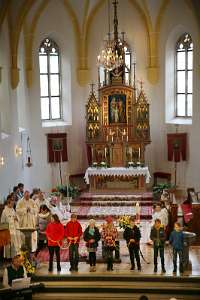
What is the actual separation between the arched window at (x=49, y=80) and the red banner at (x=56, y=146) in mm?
1237

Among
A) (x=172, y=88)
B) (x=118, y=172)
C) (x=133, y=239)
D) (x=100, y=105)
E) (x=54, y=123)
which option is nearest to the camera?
(x=133, y=239)

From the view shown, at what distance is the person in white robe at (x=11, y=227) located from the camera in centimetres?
1538

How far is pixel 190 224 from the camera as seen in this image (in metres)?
17.0

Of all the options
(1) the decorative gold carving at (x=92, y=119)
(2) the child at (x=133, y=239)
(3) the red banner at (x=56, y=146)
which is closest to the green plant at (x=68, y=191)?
(3) the red banner at (x=56, y=146)

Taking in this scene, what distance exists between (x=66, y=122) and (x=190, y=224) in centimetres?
929

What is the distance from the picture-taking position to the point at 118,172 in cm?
2273

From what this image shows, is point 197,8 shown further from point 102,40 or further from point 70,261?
point 70,261

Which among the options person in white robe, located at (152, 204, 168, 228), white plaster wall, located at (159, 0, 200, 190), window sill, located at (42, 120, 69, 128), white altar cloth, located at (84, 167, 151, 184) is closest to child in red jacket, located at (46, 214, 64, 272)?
person in white robe, located at (152, 204, 168, 228)

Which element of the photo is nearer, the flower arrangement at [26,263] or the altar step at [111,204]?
the flower arrangement at [26,263]

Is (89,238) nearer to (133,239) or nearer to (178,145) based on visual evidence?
(133,239)

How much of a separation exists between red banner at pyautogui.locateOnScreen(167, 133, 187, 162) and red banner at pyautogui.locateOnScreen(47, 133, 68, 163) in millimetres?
4483

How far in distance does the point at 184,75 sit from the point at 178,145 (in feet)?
10.2

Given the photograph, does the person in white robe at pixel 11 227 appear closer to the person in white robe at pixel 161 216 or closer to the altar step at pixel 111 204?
the person in white robe at pixel 161 216

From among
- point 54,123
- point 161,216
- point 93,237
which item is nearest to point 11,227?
point 93,237
